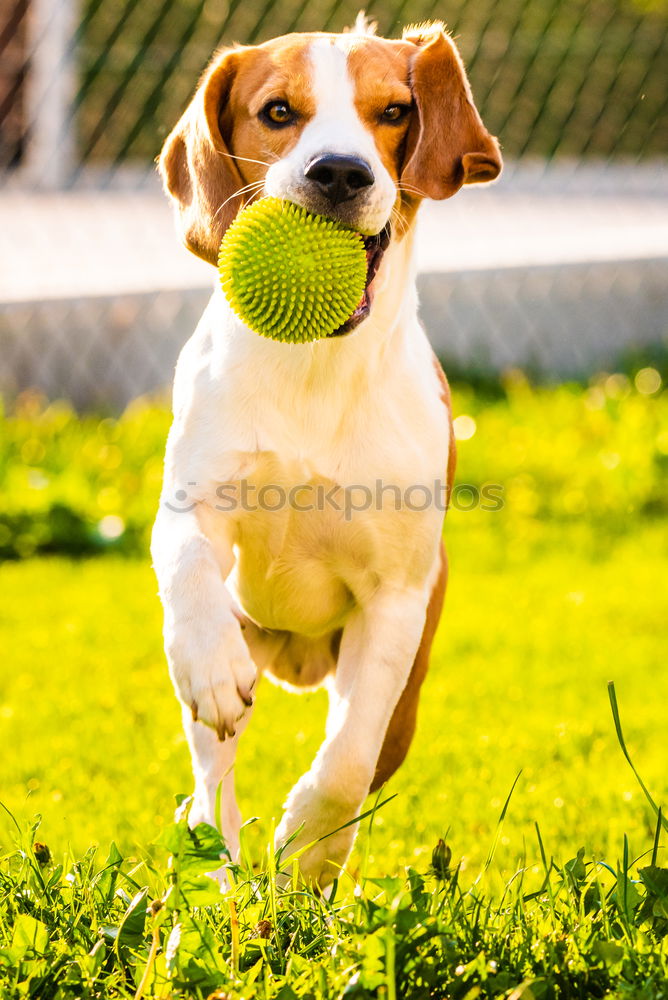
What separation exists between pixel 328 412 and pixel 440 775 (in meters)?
1.13

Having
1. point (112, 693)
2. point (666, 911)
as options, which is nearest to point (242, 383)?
point (666, 911)

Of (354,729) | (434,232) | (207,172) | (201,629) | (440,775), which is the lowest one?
(434,232)

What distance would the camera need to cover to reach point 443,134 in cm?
295

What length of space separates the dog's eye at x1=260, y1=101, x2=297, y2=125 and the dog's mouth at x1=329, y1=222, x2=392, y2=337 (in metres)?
0.29

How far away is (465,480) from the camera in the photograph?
5902 millimetres

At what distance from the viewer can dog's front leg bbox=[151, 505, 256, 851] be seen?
251 cm

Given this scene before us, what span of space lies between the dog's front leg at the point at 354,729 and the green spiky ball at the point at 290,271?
2.08 feet

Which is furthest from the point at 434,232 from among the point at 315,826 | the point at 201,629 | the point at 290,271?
the point at 201,629

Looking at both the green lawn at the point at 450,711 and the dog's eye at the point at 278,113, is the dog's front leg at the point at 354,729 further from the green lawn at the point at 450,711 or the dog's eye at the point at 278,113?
the dog's eye at the point at 278,113

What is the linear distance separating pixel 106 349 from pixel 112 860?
4239 millimetres

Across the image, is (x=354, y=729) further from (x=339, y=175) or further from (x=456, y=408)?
(x=456, y=408)

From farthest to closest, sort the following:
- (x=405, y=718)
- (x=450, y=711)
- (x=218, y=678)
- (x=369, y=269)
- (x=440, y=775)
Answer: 1. (x=450, y=711)
2. (x=440, y=775)
3. (x=405, y=718)
4. (x=369, y=269)
5. (x=218, y=678)

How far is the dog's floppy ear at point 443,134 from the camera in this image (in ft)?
9.62

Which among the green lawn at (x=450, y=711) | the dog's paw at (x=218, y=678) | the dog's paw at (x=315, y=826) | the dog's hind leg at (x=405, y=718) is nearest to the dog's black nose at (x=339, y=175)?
the dog's paw at (x=218, y=678)
